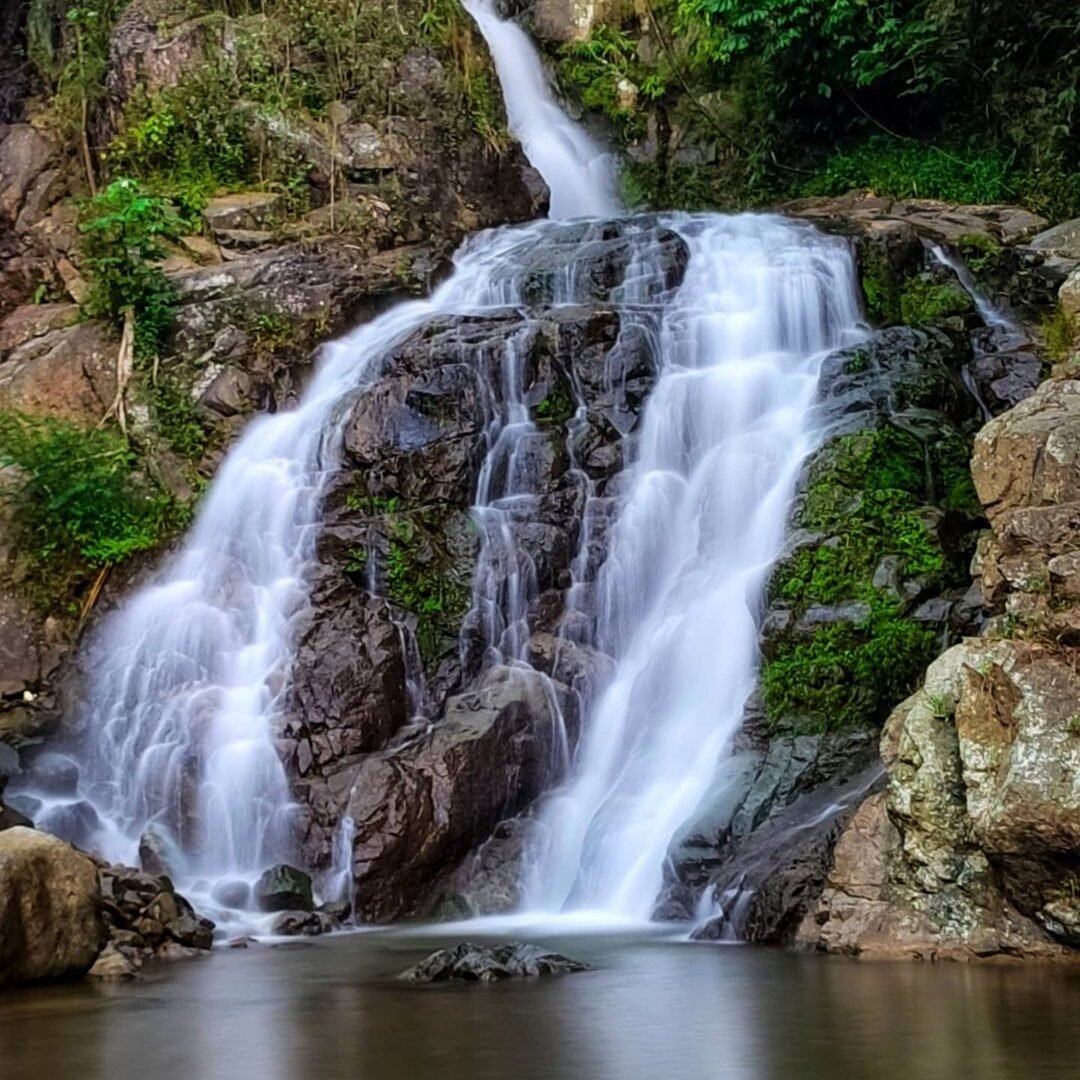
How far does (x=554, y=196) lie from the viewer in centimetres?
2223

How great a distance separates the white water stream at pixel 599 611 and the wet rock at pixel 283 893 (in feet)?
1.70

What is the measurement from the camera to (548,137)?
23109 millimetres

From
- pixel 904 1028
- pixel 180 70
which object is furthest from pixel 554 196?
pixel 904 1028

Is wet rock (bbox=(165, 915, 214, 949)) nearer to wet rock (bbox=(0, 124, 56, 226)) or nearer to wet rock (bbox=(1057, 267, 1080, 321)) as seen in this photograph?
wet rock (bbox=(1057, 267, 1080, 321))

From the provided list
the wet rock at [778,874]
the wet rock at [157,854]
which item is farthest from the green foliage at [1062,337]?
the wet rock at [157,854]

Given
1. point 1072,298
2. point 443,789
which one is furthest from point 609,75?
point 443,789

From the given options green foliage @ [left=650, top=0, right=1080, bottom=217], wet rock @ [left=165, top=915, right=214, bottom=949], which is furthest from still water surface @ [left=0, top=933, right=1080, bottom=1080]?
green foliage @ [left=650, top=0, right=1080, bottom=217]

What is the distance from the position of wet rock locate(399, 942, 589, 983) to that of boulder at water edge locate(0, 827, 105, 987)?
2004 millimetres

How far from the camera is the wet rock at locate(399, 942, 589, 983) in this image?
816 centimetres

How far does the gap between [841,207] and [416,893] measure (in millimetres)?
13123

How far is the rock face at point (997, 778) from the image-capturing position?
799cm

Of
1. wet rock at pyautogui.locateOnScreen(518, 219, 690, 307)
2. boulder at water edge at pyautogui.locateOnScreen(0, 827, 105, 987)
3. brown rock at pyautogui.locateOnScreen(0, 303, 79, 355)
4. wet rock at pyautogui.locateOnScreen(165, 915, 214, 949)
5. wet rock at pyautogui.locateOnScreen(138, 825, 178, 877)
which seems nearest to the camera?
boulder at water edge at pyautogui.locateOnScreen(0, 827, 105, 987)

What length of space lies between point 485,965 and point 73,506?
28.5 ft

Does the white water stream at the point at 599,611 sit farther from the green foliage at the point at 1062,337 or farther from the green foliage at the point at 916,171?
the green foliage at the point at 916,171
